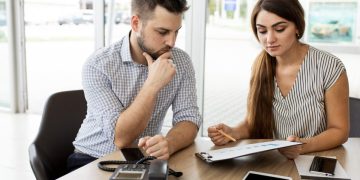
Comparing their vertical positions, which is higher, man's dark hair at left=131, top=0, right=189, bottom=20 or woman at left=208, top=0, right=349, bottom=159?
man's dark hair at left=131, top=0, right=189, bottom=20

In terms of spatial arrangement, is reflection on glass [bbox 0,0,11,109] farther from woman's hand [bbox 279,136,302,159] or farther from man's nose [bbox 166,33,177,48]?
woman's hand [bbox 279,136,302,159]

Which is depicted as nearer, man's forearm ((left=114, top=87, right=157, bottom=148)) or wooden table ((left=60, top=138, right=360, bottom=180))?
wooden table ((left=60, top=138, right=360, bottom=180))

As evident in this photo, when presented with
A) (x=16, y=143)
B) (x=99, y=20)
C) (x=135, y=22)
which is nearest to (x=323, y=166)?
(x=135, y=22)

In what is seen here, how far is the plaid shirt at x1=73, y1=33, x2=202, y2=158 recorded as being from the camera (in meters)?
1.65

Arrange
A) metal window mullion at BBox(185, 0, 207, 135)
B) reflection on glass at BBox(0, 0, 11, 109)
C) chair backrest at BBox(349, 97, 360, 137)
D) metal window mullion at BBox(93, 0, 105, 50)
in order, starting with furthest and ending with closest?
reflection on glass at BBox(0, 0, 11, 109)
metal window mullion at BBox(93, 0, 105, 50)
metal window mullion at BBox(185, 0, 207, 135)
chair backrest at BBox(349, 97, 360, 137)

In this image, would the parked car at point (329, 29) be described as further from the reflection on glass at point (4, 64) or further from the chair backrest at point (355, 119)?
the reflection on glass at point (4, 64)

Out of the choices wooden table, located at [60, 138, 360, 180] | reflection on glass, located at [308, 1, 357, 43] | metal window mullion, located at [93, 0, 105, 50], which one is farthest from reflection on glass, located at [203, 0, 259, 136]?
wooden table, located at [60, 138, 360, 180]

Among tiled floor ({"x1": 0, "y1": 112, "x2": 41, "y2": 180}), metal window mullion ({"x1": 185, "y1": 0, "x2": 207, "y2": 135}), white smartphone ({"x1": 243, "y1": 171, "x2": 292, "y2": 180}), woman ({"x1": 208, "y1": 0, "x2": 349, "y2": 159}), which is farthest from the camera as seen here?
metal window mullion ({"x1": 185, "y1": 0, "x2": 207, "y2": 135})

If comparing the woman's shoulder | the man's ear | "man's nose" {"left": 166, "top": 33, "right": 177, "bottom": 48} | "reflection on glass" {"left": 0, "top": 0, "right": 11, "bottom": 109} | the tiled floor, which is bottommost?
the tiled floor

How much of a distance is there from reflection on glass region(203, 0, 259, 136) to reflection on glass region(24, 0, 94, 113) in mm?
1560

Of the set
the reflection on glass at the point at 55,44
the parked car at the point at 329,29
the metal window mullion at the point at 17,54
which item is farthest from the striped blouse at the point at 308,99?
the metal window mullion at the point at 17,54

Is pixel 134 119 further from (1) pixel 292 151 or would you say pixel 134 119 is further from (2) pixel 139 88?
(1) pixel 292 151

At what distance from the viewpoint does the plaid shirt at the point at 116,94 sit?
1646mm

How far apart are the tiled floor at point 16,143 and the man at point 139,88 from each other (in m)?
1.77
